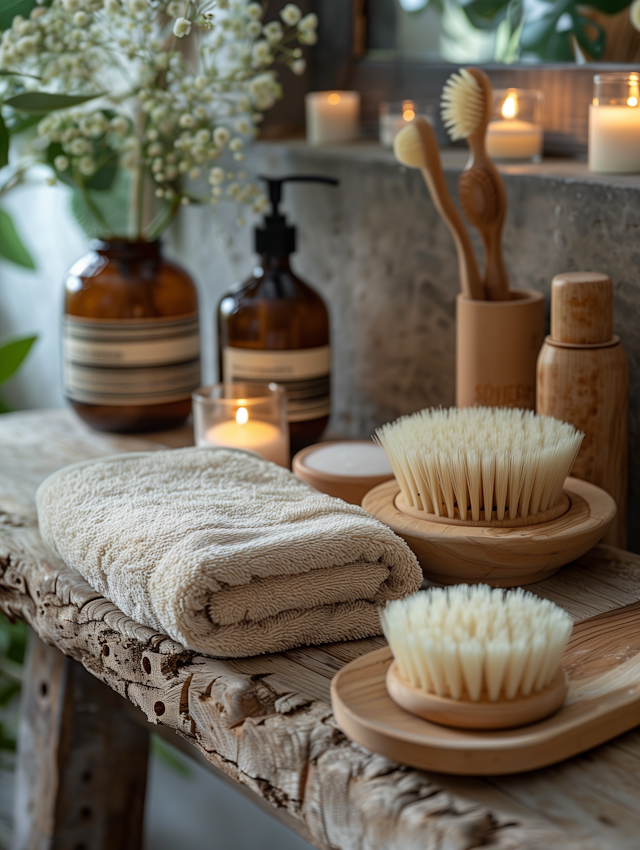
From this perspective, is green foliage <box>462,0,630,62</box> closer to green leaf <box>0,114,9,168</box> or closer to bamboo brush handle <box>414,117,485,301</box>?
bamboo brush handle <box>414,117,485,301</box>

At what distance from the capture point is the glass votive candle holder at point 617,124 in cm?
63

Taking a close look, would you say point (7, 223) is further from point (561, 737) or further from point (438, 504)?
point (561, 737)

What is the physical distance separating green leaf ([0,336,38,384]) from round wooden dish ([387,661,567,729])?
668 millimetres

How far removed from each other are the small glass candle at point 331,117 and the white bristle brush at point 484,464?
1.48ft

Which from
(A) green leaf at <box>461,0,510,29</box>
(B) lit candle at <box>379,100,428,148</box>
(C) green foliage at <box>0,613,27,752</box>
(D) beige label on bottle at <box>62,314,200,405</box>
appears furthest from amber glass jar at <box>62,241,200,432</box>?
(C) green foliage at <box>0,613,27,752</box>

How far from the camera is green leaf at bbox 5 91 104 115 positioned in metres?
0.66

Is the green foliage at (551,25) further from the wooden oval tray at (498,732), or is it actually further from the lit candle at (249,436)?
the wooden oval tray at (498,732)

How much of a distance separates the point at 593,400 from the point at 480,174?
0.54 feet

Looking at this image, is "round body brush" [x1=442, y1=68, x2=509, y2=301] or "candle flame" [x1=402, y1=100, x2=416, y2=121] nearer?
"round body brush" [x1=442, y1=68, x2=509, y2=301]

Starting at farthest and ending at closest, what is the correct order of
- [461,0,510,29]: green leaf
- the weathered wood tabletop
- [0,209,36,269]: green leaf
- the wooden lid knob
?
[0,209,36,269]: green leaf < [461,0,510,29]: green leaf < the wooden lid knob < the weathered wood tabletop

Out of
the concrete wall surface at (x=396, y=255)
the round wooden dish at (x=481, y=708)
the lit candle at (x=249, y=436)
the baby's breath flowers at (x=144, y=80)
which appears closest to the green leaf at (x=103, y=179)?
the baby's breath flowers at (x=144, y=80)

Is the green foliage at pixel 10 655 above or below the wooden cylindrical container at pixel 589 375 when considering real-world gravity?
below

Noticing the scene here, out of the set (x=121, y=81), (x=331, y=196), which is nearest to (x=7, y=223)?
(x=121, y=81)

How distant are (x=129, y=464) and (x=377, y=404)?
1.11 ft
